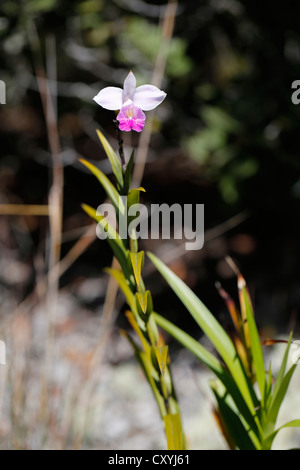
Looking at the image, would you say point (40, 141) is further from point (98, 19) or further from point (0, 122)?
point (98, 19)

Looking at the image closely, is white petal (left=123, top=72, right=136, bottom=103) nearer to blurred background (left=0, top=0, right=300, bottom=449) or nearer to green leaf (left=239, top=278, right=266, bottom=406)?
green leaf (left=239, top=278, right=266, bottom=406)

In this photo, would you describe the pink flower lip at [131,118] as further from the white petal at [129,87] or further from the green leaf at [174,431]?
the green leaf at [174,431]

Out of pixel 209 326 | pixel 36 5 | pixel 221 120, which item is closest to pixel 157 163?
pixel 221 120

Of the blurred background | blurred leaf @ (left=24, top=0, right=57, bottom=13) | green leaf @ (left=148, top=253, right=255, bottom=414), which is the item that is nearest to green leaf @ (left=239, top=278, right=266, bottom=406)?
green leaf @ (left=148, top=253, right=255, bottom=414)

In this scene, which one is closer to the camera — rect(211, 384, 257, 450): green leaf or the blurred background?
rect(211, 384, 257, 450): green leaf

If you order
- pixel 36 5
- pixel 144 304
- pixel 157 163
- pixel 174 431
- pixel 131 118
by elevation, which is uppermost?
pixel 36 5

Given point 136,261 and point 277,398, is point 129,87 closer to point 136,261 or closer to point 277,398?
point 136,261

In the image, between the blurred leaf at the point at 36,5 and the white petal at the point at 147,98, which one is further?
the blurred leaf at the point at 36,5

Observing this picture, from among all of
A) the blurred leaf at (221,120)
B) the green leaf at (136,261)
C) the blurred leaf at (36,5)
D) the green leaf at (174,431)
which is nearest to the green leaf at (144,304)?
the green leaf at (136,261)
